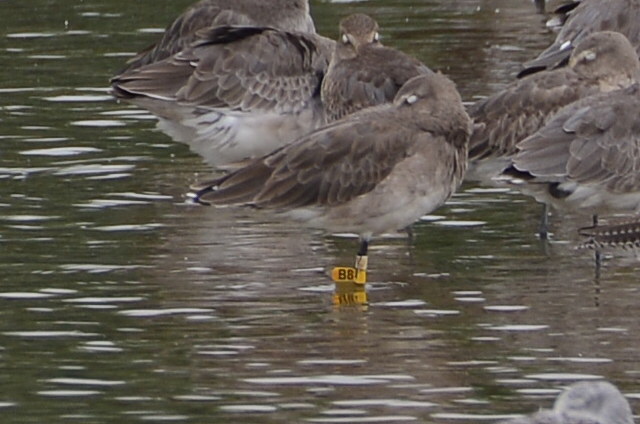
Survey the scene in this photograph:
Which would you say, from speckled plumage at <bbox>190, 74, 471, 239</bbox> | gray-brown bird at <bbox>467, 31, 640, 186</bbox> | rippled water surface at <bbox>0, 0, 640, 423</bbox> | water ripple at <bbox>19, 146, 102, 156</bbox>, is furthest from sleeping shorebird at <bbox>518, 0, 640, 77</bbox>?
speckled plumage at <bbox>190, 74, 471, 239</bbox>

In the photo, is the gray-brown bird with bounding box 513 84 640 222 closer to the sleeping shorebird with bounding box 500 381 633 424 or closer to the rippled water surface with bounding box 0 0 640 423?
the rippled water surface with bounding box 0 0 640 423

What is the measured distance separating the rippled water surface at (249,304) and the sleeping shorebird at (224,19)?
0.66m

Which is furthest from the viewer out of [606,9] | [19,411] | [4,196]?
[606,9]

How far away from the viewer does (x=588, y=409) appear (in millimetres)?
7074

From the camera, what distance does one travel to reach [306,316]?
1082 cm

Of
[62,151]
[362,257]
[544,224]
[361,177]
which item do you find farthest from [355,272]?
[62,151]

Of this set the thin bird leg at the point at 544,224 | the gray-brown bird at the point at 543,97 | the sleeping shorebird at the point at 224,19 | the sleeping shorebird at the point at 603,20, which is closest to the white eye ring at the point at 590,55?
the gray-brown bird at the point at 543,97

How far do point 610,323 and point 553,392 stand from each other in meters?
1.33

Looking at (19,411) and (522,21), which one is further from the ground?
(522,21)

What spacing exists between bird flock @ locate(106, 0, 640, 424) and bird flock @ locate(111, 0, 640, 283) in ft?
0.03

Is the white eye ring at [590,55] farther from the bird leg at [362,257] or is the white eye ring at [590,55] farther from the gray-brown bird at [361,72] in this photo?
the bird leg at [362,257]

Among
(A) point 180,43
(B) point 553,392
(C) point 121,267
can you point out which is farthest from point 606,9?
(B) point 553,392

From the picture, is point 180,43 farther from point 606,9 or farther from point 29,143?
point 606,9

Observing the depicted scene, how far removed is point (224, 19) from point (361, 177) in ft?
15.3
